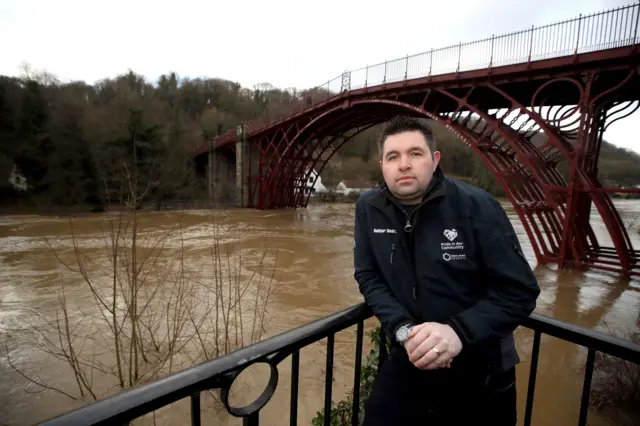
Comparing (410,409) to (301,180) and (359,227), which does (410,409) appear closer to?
(359,227)

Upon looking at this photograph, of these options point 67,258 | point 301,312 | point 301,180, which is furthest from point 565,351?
point 301,180

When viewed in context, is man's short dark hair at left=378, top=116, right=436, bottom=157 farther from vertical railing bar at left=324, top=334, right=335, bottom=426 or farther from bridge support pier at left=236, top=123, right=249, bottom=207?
bridge support pier at left=236, top=123, right=249, bottom=207

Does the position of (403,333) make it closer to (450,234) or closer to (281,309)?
(450,234)

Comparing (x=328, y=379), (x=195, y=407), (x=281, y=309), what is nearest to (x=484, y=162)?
(x=281, y=309)

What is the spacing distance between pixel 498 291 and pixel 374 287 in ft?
1.70

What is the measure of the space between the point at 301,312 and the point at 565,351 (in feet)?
13.7

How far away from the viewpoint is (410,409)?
137cm

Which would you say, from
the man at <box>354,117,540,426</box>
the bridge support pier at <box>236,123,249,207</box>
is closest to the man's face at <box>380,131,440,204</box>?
the man at <box>354,117,540,426</box>

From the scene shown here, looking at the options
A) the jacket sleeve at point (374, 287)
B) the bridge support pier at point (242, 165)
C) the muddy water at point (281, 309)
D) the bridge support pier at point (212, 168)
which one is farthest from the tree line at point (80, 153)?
the jacket sleeve at point (374, 287)

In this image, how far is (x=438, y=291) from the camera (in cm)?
140

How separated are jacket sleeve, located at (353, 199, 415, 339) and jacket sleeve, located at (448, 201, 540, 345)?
0.72 feet

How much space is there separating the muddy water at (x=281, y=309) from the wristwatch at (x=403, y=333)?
9.16 ft

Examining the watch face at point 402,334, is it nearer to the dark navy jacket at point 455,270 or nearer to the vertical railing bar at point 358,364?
the dark navy jacket at point 455,270

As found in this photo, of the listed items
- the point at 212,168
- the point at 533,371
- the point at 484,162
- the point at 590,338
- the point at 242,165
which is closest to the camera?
the point at 590,338
